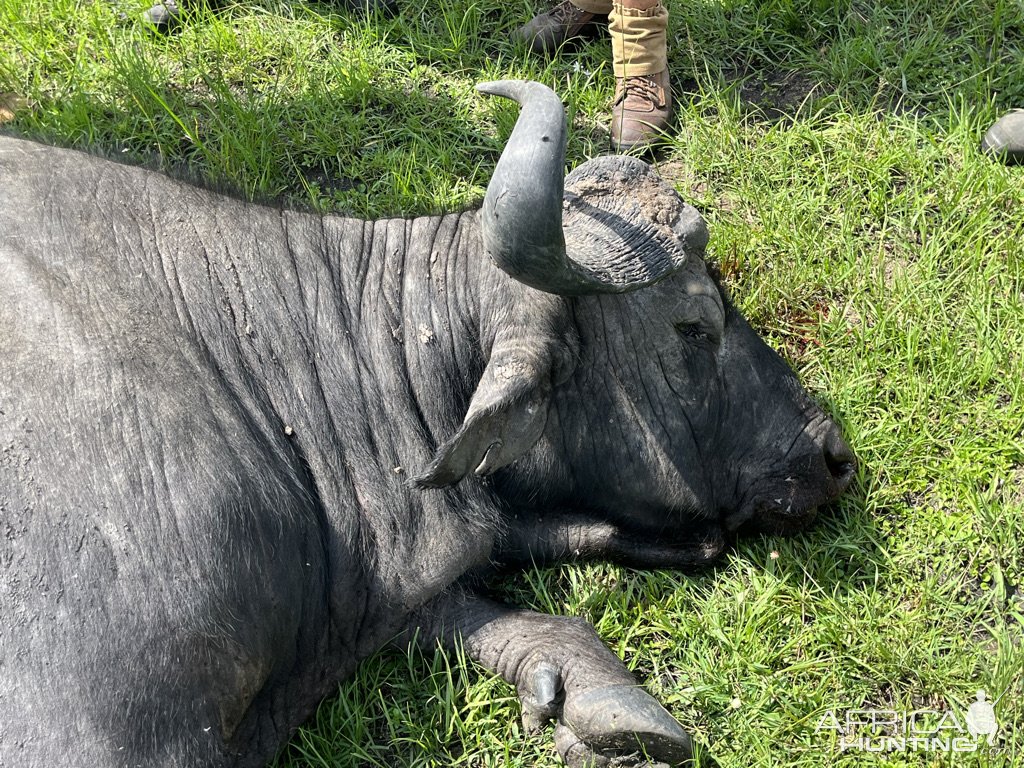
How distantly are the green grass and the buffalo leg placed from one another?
0.12m

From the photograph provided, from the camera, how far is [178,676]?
340 centimetres

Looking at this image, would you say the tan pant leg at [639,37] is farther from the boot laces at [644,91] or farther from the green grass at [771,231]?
the green grass at [771,231]

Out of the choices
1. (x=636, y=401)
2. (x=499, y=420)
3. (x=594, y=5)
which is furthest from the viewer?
(x=594, y=5)

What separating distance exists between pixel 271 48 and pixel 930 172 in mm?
3954

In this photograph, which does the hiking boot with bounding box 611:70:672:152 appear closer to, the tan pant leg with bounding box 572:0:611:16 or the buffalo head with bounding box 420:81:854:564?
the tan pant leg with bounding box 572:0:611:16

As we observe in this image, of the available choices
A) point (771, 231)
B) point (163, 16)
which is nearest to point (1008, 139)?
point (771, 231)

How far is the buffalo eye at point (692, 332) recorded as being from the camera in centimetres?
419

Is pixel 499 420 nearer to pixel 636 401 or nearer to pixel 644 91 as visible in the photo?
pixel 636 401

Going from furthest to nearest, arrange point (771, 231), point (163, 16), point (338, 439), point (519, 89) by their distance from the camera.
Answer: point (163, 16)
point (771, 231)
point (338, 439)
point (519, 89)

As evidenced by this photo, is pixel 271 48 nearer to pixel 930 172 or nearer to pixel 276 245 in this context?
pixel 276 245

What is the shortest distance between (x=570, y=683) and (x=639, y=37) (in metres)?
3.66

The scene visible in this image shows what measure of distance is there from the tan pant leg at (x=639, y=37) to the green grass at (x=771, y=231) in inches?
14.1

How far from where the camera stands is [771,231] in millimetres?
5523

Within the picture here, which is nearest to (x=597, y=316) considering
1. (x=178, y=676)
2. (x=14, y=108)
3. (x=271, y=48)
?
(x=178, y=676)
